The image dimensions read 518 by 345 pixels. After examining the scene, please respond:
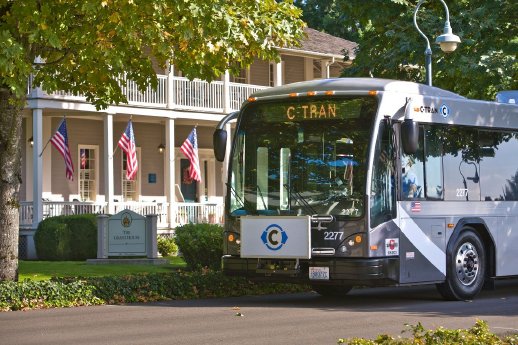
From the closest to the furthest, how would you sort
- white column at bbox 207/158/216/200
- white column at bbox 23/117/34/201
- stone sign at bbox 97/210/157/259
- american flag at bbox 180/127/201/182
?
stone sign at bbox 97/210/157/259
white column at bbox 23/117/34/201
american flag at bbox 180/127/201/182
white column at bbox 207/158/216/200

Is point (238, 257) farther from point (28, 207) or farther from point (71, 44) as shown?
point (28, 207)

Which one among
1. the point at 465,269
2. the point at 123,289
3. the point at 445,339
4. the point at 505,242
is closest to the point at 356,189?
the point at 465,269

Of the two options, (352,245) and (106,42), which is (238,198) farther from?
(106,42)

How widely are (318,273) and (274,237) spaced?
0.86 metres

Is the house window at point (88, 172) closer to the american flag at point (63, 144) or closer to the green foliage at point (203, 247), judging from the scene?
the american flag at point (63, 144)

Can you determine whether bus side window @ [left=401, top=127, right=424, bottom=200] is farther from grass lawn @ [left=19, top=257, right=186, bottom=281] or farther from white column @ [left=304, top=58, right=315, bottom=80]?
white column @ [left=304, top=58, right=315, bottom=80]

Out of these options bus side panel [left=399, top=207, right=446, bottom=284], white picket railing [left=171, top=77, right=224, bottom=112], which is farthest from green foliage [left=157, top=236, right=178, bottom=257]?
bus side panel [left=399, top=207, right=446, bottom=284]

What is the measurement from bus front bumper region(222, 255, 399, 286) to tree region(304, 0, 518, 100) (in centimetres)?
1122

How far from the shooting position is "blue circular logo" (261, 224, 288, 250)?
1770 centimetres

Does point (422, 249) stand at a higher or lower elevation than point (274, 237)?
lower

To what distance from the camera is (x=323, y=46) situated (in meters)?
43.0

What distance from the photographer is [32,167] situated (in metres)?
34.9

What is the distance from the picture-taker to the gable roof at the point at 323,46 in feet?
136

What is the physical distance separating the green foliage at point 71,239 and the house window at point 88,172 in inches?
200
